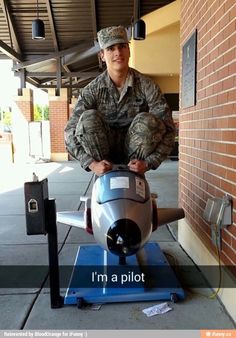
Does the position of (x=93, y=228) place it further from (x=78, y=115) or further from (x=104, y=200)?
(x=78, y=115)

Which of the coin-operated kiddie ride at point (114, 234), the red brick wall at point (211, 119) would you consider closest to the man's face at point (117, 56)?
the red brick wall at point (211, 119)

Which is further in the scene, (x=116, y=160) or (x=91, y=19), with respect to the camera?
(x=91, y=19)

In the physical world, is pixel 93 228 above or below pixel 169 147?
below

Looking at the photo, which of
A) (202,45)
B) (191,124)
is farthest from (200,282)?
(202,45)

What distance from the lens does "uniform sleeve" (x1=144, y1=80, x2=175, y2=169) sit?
2.47 meters

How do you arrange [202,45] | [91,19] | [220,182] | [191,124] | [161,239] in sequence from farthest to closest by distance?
[91,19] < [161,239] < [191,124] < [202,45] < [220,182]

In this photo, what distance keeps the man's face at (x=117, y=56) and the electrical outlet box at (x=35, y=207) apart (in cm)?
105

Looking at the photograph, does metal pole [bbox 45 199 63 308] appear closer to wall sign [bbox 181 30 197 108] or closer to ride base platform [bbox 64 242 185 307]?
ride base platform [bbox 64 242 185 307]

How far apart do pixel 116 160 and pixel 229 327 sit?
135 centimetres

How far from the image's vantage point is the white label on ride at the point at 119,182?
2.04m

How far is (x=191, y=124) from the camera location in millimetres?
3135

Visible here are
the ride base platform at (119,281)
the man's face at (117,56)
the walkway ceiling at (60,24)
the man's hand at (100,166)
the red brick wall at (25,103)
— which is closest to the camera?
the ride base platform at (119,281)

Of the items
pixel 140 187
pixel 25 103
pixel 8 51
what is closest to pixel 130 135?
pixel 140 187

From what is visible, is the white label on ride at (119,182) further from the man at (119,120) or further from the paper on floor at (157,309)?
the paper on floor at (157,309)
